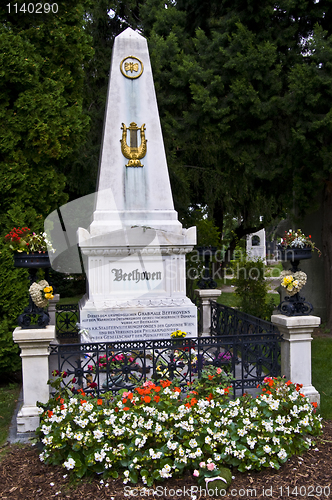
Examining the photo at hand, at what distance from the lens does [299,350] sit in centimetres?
525

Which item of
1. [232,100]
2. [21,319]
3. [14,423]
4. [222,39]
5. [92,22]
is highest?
[92,22]

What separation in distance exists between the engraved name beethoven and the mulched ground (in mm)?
3229

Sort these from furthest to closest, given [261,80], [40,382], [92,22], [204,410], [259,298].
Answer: [92,22] → [259,298] → [261,80] → [40,382] → [204,410]

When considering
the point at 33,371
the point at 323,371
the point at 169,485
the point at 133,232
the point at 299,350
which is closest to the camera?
the point at 169,485

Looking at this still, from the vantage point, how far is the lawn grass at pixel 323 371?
18.2 feet

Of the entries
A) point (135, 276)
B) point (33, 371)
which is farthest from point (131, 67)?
point (33, 371)

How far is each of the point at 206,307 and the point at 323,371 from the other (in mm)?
2659

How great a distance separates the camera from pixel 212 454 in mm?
3893

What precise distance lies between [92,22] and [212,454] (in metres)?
15.9

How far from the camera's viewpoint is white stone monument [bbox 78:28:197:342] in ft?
21.8

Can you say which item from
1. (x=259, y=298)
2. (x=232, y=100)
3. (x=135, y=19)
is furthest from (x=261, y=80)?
(x=135, y=19)

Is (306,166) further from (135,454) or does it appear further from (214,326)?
(135,454)

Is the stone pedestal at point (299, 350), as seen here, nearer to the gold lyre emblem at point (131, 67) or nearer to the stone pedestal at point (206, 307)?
the stone pedestal at point (206, 307)

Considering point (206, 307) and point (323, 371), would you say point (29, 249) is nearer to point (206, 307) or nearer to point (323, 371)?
point (206, 307)
